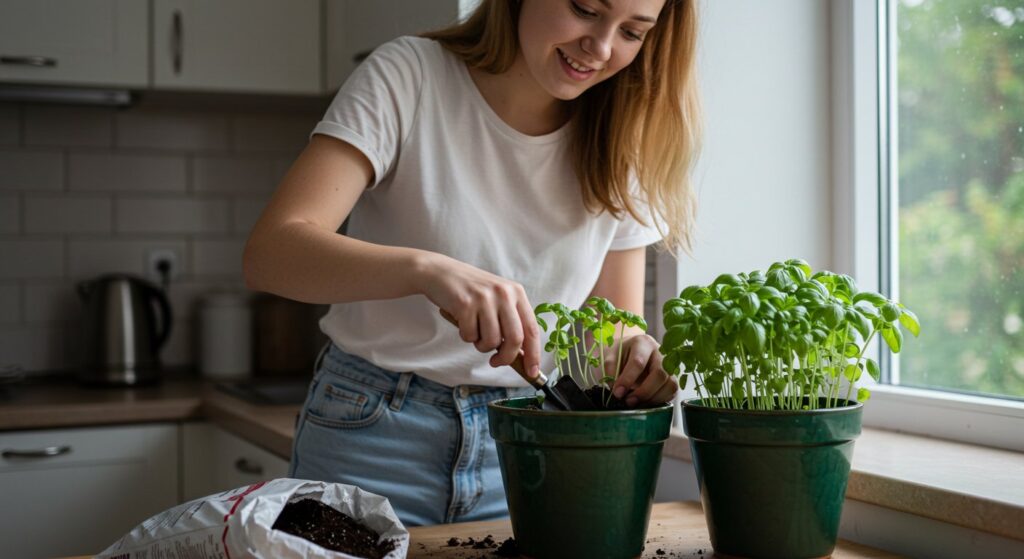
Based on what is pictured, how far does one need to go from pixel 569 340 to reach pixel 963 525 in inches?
16.8

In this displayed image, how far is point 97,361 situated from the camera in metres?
2.55

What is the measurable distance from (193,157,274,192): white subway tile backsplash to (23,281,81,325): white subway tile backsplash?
426 millimetres

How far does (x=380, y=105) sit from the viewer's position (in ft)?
3.98

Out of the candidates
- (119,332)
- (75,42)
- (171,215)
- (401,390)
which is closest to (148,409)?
(119,332)

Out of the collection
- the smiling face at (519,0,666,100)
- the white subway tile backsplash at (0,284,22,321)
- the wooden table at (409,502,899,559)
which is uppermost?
the smiling face at (519,0,666,100)

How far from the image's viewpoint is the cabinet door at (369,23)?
6.24ft

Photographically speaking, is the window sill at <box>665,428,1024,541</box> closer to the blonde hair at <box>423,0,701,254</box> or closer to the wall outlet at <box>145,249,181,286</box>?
the blonde hair at <box>423,0,701,254</box>

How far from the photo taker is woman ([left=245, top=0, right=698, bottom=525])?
1183 millimetres

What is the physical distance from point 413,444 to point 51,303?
1.84 metres

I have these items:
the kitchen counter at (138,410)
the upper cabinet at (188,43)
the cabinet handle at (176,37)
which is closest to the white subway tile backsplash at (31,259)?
the kitchen counter at (138,410)

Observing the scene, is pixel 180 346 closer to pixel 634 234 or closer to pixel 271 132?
pixel 271 132

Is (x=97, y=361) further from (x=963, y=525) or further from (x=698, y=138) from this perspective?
(x=963, y=525)

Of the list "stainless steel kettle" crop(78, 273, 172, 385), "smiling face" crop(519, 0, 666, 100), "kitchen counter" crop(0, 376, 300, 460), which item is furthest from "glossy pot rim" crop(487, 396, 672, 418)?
"stainless steel kettle" crop(78, 273, 172, 385)

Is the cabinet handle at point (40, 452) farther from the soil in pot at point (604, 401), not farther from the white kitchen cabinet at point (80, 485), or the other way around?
the soil in pot at point (604, 401)
